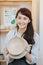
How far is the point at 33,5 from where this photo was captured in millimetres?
2641

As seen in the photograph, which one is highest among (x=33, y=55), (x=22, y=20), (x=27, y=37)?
(x=22, y=20)

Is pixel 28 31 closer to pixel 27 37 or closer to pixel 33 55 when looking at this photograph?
pixel 27 37

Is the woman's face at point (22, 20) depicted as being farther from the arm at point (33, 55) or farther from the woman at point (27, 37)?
the arm at point (33, 55)

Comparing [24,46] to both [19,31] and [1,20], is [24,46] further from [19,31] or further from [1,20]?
[1,20]

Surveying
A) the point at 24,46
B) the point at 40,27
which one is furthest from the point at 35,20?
the point at 24,46

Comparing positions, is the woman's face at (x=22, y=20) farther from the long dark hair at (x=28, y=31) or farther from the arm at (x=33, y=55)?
the arm at (x=33, y=55)

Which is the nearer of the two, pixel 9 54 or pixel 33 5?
pixel 9 54

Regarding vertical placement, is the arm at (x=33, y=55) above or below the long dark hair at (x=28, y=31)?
below

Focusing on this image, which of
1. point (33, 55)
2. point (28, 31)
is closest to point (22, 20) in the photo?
point (28, 31)

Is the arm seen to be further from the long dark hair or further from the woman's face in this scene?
the woman's face

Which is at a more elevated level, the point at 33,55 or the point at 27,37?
the point at 27,37

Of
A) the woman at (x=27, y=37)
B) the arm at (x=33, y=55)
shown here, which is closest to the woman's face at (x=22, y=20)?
the woman at (x=27, y=37)

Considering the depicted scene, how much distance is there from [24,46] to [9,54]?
0.58ft

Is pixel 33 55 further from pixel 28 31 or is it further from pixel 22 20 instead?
pixel 22 20
